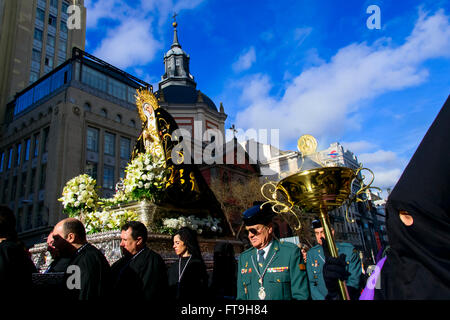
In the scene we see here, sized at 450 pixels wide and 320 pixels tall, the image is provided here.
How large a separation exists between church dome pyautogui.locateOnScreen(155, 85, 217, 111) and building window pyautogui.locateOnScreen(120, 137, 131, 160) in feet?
40.4

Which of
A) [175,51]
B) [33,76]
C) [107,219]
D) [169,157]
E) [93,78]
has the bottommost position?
[107,219]

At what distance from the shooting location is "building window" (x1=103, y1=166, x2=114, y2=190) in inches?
1250

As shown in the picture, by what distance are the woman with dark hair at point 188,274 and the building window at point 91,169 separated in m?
28.7

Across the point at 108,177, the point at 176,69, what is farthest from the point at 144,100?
the point at 176,69

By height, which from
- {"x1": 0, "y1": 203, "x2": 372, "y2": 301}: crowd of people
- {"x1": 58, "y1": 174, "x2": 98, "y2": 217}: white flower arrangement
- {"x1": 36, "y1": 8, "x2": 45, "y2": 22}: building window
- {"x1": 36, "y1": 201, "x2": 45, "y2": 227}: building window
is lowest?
{"x1": 0, "y1": 203, "x2": 372, "y2": 301}: crowd of people

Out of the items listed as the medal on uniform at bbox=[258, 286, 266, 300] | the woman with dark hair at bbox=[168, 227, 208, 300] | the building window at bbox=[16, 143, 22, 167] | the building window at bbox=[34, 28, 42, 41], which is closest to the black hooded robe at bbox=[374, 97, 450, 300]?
the medal on uniform at bbox=[258, 286, 266, 300]

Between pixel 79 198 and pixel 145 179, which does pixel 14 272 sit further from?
pixel 79 198

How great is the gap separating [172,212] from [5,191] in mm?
35348

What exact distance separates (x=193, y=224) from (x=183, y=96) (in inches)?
1670

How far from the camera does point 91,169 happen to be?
101ft

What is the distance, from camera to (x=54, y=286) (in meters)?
2.36

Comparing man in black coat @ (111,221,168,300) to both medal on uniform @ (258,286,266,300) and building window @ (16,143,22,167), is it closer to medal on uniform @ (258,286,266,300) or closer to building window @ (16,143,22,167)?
medal on uniform @ (258,286,266,300)

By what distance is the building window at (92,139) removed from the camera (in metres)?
31.7
